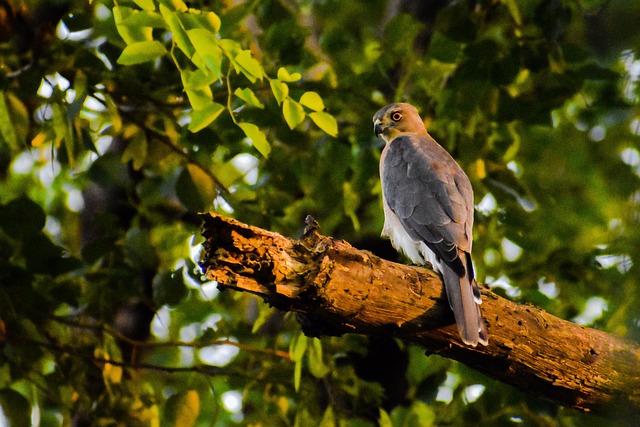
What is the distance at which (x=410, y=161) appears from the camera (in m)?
5.31

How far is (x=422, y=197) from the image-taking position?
16.3ft

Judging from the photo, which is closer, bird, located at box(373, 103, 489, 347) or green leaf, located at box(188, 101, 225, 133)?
green leaf, located at box(188, 101, 225, 133)

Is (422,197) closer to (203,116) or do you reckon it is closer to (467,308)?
(467,308)

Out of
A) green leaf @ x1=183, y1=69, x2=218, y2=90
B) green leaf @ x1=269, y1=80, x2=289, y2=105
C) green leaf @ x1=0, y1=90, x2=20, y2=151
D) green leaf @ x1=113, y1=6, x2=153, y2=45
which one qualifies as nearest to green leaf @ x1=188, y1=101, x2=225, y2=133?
green leaf @ x1=183, y1=69, x2=218, y2=90

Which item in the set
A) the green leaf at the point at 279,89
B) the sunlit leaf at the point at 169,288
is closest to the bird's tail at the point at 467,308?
the green leaf at the point at 279,89

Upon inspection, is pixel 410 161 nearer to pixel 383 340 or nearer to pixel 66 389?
pixel 383 340

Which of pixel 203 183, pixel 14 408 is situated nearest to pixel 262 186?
pixel 203 183

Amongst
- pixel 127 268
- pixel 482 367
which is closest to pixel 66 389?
pixel 127 268

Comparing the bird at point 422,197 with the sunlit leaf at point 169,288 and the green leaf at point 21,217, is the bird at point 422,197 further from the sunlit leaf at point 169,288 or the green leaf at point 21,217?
the green leaf at point 21,217

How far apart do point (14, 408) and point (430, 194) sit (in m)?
2.56

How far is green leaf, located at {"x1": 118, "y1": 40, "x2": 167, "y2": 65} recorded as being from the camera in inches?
125

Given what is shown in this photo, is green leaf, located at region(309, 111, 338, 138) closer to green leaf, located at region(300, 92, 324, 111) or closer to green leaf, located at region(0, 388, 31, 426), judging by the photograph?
green leaf, located at region(300, 92, 324, 111)

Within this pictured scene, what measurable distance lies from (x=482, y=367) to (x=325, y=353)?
139cm

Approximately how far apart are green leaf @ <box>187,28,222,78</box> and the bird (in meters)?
1.36
